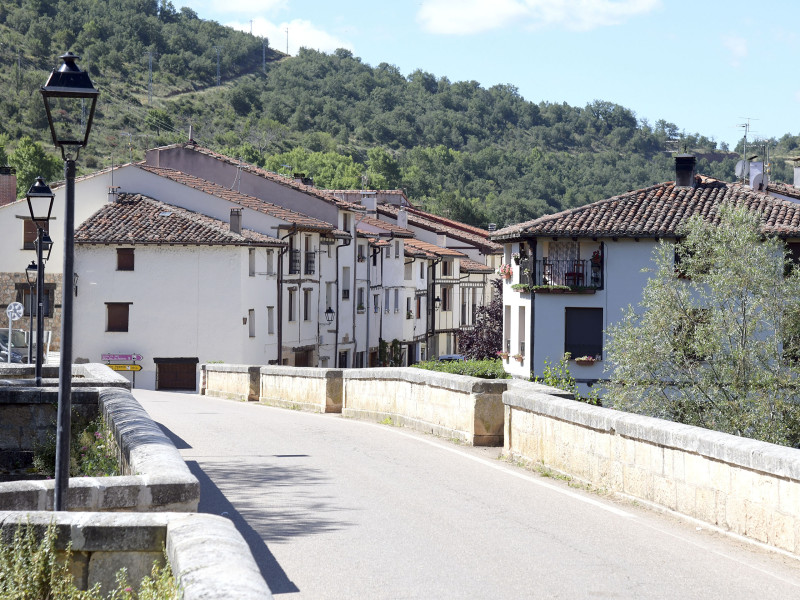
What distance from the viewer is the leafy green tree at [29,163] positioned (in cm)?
8844

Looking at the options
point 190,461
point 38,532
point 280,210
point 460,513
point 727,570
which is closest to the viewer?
point 38,532

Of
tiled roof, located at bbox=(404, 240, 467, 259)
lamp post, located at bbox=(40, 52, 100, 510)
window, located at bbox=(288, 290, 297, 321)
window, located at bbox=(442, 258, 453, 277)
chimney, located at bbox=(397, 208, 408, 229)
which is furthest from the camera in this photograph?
window, located at bbox=(442, 258, 453, 277)

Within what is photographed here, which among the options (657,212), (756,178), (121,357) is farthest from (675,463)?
Answer: (121,357)

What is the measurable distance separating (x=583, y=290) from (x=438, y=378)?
24353mm

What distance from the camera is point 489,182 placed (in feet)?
520

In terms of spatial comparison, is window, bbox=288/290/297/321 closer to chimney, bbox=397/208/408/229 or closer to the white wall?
the white wall

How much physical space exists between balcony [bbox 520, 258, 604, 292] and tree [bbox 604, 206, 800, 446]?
2125cm

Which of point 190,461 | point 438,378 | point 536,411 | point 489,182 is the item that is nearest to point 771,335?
point 438,378

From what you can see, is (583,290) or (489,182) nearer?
(583,290)

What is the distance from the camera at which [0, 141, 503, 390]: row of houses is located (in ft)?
149

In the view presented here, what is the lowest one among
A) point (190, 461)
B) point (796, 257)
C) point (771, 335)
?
point (190, 461)

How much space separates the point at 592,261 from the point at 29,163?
6271cm

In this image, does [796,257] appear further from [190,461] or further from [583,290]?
[190,461]

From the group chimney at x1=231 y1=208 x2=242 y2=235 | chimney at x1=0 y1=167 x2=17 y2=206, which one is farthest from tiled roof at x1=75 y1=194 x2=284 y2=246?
chimney at x1=0 y1=167 x2=17 y2=206
